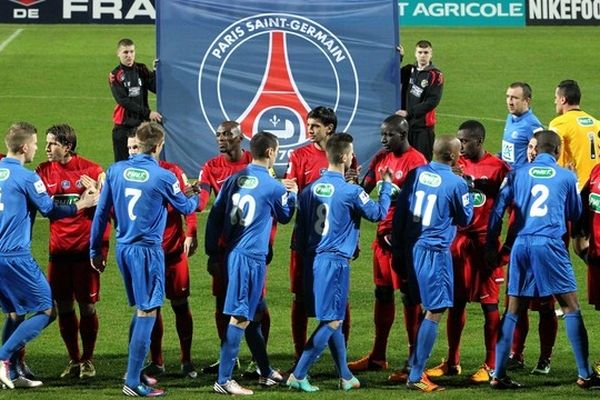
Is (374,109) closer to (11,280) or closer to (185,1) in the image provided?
(185,1)

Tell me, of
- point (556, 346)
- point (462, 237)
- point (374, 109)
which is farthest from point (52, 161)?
point (374, 109)

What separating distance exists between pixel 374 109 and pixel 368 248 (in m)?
2.24

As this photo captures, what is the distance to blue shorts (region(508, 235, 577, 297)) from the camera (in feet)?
33.0

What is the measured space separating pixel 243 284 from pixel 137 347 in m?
0.90

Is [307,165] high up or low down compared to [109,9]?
down

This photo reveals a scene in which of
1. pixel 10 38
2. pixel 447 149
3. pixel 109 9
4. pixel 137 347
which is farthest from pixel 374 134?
pixel 10 38

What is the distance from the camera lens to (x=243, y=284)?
9969 millimetres

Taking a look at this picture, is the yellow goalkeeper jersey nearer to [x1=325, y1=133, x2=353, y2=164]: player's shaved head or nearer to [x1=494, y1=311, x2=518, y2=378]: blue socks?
[x1=494, y1=311, x2=518, y2=378]: blue socks

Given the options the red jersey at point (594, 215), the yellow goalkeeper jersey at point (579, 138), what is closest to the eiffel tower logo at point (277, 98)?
the yellow goalkeeper jersey at point (579, 138)

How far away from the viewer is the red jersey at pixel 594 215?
1041cm

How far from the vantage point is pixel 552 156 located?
1027cm

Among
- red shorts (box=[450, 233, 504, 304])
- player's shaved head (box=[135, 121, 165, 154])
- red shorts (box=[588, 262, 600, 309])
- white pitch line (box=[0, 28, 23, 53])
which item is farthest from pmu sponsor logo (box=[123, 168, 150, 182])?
white pitch line (box=[0, 28, 23, 53])

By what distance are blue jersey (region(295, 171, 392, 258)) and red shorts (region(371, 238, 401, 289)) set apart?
2.62ft

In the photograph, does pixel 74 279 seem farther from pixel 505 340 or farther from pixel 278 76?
pixel 278 76
